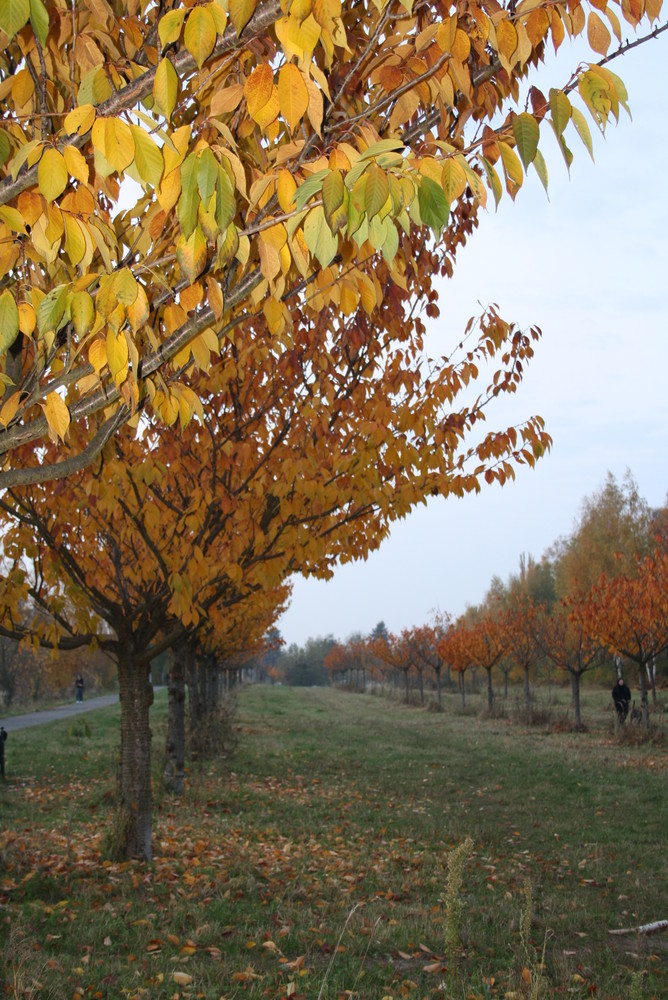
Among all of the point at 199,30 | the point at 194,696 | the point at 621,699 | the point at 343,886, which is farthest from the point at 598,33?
the point at 621,699

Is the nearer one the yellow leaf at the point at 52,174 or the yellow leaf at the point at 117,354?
the yellow leaf at the point at 52,174

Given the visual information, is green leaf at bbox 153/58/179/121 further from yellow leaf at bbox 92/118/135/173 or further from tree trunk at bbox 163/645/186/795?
tree trunk at bbox 163/645/186/795

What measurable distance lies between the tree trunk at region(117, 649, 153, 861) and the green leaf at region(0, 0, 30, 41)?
622 cm

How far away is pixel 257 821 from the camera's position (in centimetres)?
940

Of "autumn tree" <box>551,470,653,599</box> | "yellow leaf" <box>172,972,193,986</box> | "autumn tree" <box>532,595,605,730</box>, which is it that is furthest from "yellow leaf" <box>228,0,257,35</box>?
"autumn tree" <box>551,470,653,599</box>

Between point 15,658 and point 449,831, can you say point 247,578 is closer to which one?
point 449,831

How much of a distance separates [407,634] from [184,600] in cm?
3726

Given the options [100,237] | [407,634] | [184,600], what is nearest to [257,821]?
[184,600]

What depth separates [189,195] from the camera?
158 cm

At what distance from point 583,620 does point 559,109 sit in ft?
70.3

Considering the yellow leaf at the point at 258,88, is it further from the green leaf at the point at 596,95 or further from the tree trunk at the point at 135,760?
the tree trunk at the point at 135,760

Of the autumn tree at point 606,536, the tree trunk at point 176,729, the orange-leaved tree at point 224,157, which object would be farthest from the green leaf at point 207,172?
the autumn tree at point 606,536

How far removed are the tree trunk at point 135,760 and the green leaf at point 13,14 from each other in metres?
6.22

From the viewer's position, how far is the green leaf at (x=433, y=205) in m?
1.57
